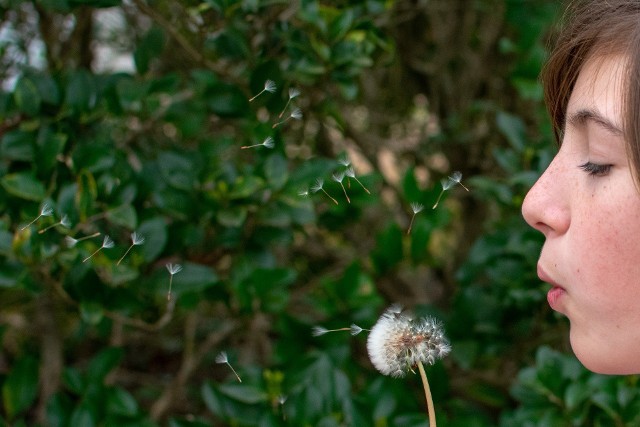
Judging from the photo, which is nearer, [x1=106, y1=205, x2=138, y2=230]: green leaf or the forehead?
the forehead

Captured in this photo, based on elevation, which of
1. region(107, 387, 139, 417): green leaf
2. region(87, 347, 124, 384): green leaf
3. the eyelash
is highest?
the eyelash

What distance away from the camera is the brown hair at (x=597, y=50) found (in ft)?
2.96

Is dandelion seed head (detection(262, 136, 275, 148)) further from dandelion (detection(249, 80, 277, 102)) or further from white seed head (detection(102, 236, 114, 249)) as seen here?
white seed head (detection(102, 236, 114, 249))

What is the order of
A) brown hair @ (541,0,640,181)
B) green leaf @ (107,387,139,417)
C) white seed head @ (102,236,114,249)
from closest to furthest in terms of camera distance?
brown hair @ (541,0,640,181)
white seed head @ (102,236,114,249)
green leaf @ (107,387,139,417)

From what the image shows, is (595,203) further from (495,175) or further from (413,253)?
(495,175)

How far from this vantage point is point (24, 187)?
137 cm

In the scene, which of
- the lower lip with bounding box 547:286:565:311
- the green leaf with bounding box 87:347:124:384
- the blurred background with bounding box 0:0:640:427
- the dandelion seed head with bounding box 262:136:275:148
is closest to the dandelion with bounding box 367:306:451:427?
the lower lip with bounding box 547:286:565:311

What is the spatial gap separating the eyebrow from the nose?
59 mm

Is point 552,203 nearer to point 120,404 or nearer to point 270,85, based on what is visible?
point 270,85

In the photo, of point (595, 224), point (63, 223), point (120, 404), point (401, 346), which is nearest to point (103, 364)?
point (120, 404)

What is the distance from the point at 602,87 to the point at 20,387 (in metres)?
1.28

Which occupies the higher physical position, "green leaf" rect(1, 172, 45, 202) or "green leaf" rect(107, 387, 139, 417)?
"green leaf" rect(1, 172, 45, 202)

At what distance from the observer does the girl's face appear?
0.94 meters

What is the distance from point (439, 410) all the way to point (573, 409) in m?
0.29
